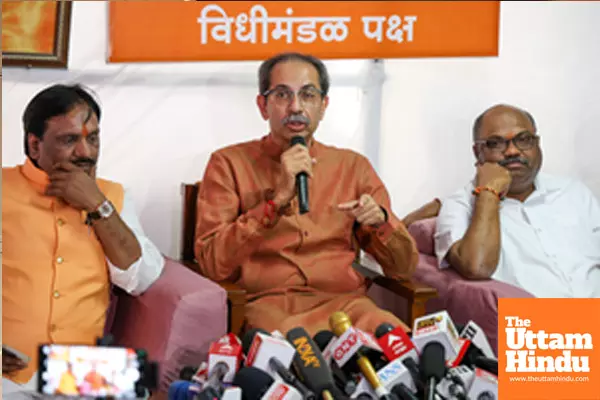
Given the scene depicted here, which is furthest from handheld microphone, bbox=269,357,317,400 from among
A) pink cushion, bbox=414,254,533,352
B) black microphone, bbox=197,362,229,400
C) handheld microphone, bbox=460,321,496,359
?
pink cushion, bbox=414,254,533,352

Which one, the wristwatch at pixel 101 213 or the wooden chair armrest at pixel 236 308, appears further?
the wooden chair armrest at pixel 236 308

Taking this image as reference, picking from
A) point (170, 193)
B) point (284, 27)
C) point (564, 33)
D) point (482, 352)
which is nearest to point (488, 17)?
point (564, 33)

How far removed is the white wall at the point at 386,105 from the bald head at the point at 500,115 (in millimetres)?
21

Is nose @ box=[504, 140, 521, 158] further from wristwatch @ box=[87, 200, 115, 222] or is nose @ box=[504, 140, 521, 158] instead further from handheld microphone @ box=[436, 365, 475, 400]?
wristwatch @ box=[87, 200, 115, 222]

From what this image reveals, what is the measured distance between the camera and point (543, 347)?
1495 millimetres

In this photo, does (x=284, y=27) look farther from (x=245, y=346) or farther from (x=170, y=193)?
(x=245, y=346)

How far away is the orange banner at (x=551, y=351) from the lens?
4.82ft

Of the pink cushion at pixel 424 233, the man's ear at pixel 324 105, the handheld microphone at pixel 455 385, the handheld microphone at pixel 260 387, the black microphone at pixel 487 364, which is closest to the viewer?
the handheld microphone at pixel 260 387

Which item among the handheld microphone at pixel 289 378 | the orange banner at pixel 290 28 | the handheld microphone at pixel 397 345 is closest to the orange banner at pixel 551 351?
the handheld microphone at pixel 397 345

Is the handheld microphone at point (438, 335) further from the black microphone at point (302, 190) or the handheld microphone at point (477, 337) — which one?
the black microphone at point (302, 190)

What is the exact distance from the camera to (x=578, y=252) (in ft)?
6.27

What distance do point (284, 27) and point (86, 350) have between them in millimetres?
874

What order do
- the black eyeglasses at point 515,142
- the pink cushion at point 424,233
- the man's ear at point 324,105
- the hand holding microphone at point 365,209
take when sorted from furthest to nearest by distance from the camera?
1. the pink cushion at point 424,233
2. the black eyeglasses at point 515,142
3. the man's ear at point 324,105
4. the hand holding microphone at point 365,209

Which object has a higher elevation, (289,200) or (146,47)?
(146,47)
